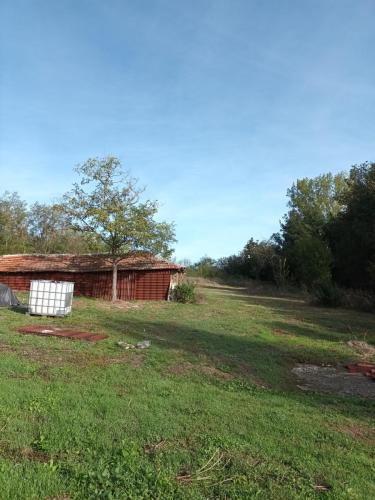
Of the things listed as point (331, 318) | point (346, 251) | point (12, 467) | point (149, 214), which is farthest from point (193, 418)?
point (346, 251)

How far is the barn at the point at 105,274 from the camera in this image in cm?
2805

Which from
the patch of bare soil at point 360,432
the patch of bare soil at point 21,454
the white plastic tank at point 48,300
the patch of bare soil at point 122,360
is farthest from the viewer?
the white plastic tank at point 48,300

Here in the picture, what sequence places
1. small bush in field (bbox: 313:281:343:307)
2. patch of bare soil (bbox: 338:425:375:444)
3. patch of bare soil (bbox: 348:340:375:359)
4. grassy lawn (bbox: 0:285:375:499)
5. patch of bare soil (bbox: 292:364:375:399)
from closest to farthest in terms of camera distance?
grassy lawn (bbox: 0:285:375:499), patch of bare soil (bbox: 338:425:375:444), patch of bare soil (bbox: 292:364:375:399), patch of bare soil (bbox: 348:340:375:359), small bush in field (bbox: 313:281:343:307)

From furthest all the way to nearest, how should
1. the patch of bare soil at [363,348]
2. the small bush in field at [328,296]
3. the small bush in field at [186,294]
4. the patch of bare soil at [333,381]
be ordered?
the small bush in field at [328,296]
the small bush in field at [186,294]
the patch of bare soil at [363,348]
the patch of bare soil at [333,381]

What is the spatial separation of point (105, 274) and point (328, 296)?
14.3 metres

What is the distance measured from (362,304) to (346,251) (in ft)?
29.9

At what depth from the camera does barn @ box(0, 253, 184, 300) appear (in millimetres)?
28047

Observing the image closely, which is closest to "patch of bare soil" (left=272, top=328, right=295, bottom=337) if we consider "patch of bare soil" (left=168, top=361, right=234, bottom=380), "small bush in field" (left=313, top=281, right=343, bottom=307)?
"patch of bare soil" (left=168, top=361, right=234, bottom=380)

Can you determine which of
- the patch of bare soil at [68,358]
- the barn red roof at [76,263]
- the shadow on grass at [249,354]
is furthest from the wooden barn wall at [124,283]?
the patch of bare soil at [68,358]

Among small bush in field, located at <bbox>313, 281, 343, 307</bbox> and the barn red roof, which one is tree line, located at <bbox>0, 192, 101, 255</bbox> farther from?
small bush in field, located at <bbox>313, 281, 343, 307</bbox>

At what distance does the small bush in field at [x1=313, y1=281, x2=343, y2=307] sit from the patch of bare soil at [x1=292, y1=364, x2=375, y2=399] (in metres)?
20.4

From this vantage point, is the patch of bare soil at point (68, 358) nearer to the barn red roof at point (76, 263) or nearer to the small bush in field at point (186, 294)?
the small bush in field at point (186, 294)

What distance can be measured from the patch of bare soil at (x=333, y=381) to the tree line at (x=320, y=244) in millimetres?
21019

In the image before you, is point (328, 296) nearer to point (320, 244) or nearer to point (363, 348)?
point (320, 244)
